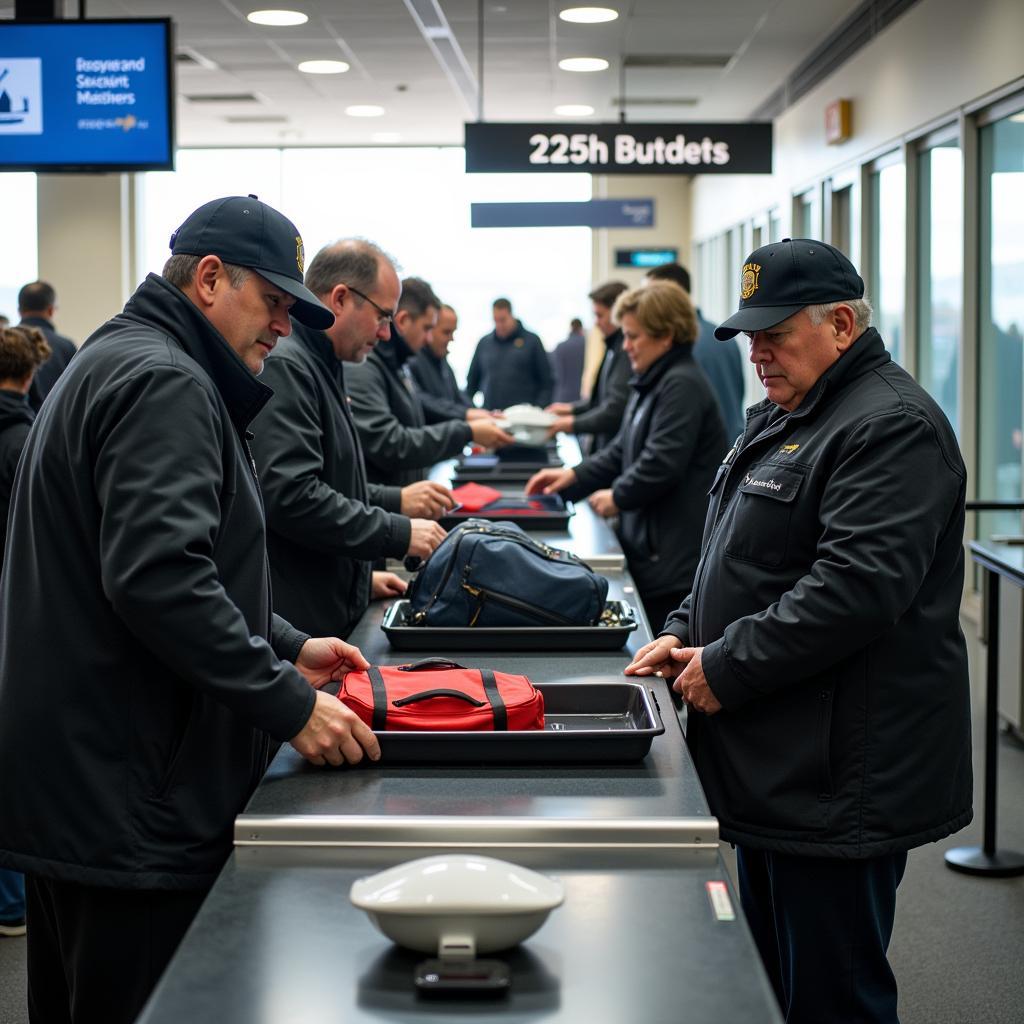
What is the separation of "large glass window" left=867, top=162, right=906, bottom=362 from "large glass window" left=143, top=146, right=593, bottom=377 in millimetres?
6161

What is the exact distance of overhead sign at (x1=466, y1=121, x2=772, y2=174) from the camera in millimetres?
6977

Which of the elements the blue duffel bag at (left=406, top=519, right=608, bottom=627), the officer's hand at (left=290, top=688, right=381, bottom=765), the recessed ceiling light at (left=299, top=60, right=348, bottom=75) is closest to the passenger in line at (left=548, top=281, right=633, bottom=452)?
the blue duffel bag at (left=406, top=519, right=608, bottom=627)

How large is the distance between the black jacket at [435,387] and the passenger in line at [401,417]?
1.19m

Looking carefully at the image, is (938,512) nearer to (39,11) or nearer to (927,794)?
(927,794)

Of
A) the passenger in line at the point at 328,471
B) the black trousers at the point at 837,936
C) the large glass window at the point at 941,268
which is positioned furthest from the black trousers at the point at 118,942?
the large glass window at the point at 941,268

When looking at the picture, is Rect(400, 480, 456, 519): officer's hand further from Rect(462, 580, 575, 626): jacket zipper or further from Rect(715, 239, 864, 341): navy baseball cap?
Rect(715, 239, 864, 341): navy baseball cap

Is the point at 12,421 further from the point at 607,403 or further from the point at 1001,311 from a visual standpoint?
the point at 1001,311

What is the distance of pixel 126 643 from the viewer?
1.69m

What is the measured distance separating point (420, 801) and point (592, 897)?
1.05ft

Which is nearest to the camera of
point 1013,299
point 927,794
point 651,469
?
point 927,794

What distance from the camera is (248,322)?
72.7 inches

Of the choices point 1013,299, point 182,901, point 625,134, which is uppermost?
point 625,134

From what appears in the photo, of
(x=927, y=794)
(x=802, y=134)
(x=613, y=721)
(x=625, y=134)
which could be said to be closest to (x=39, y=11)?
(x=625, y=134)

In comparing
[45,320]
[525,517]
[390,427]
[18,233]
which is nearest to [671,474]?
[525,517]
